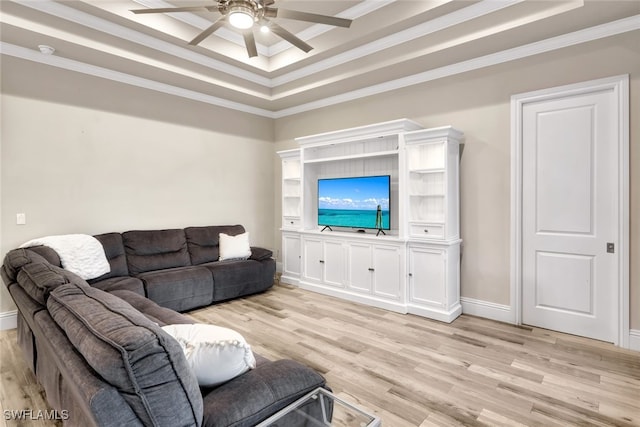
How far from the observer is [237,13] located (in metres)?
2.38

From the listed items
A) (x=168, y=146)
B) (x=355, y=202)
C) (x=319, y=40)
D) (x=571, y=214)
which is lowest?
(x=571, y=214)

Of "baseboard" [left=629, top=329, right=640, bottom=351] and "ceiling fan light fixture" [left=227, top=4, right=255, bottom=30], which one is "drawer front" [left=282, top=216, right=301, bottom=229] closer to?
"ceiling fan light fixture" [left=227, top=4, right=255, bottom=30]

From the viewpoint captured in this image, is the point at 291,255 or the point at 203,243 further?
the point at 291,255

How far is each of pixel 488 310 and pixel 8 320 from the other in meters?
5.09

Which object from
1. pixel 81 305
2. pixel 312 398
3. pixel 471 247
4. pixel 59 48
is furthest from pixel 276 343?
pixel 59 48

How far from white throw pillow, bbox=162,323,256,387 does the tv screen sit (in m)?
3.24

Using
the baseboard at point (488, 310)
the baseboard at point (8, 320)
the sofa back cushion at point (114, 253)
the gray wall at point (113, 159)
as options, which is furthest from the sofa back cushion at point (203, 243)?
the baseboard at point (488, 310)

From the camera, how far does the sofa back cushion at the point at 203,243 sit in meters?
4.62

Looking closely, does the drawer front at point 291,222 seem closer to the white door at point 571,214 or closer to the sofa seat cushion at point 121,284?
the sofa seat cushion at point 121,284

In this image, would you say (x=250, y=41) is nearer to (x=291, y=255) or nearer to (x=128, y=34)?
(x=128, y=34)

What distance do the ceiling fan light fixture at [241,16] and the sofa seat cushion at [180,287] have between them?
8.99ft

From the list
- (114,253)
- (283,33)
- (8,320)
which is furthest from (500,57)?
(8,320)

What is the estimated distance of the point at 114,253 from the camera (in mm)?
3895

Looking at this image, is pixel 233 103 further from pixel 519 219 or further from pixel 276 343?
pixel 519 219
